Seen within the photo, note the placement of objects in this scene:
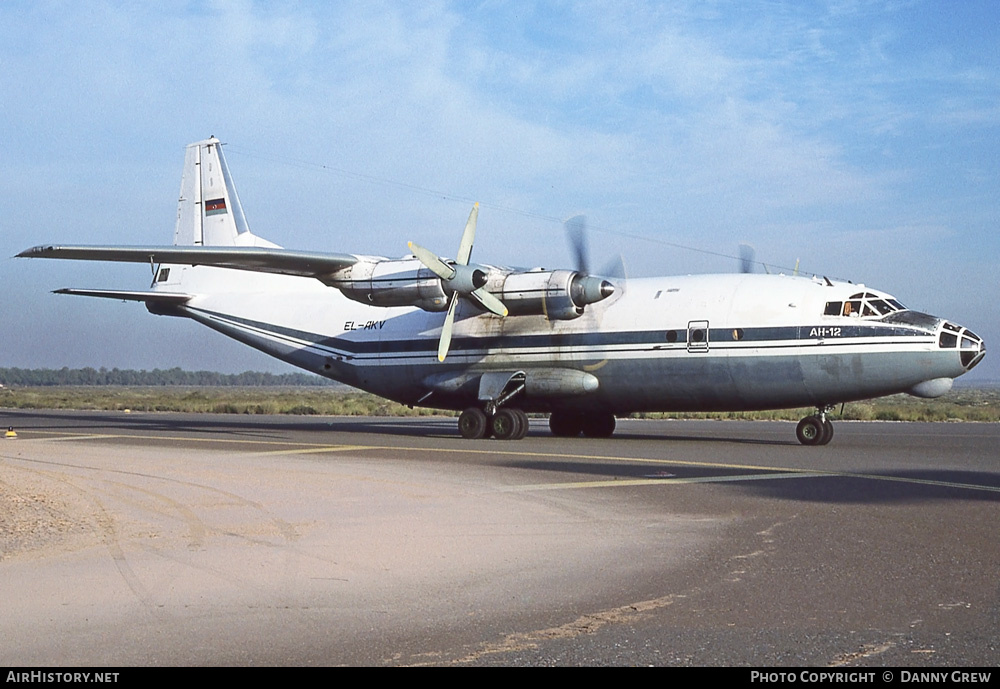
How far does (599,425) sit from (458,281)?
543 cm

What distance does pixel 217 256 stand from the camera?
2292 cm

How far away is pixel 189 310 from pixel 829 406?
18.7 meters

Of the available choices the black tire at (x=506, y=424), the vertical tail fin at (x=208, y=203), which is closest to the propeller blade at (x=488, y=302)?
the black tire at (x=506, y=424)

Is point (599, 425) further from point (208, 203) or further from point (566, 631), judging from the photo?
point (566, 631)

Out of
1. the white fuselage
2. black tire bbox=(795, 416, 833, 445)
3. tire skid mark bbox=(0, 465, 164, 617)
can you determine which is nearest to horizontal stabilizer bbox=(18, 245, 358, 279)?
the white fuselage

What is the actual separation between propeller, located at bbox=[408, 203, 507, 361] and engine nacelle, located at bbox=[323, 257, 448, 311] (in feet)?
0.75

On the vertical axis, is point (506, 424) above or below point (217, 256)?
below

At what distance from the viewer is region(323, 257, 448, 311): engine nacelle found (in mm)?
23375

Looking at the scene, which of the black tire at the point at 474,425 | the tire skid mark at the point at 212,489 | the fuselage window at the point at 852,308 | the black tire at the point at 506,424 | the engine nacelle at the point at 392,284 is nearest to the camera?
the tire skid mark at the point at 212,489

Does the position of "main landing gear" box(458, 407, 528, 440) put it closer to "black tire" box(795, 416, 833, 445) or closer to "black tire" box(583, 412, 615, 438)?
"black tire" box(583, 412, 615, 438)

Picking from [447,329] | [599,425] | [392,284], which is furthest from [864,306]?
[392,284]

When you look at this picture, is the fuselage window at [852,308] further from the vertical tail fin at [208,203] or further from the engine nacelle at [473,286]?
the vertical tail fin at [208,203]

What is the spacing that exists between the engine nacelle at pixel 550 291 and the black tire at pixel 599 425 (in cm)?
322

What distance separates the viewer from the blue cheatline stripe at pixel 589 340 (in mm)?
20500
